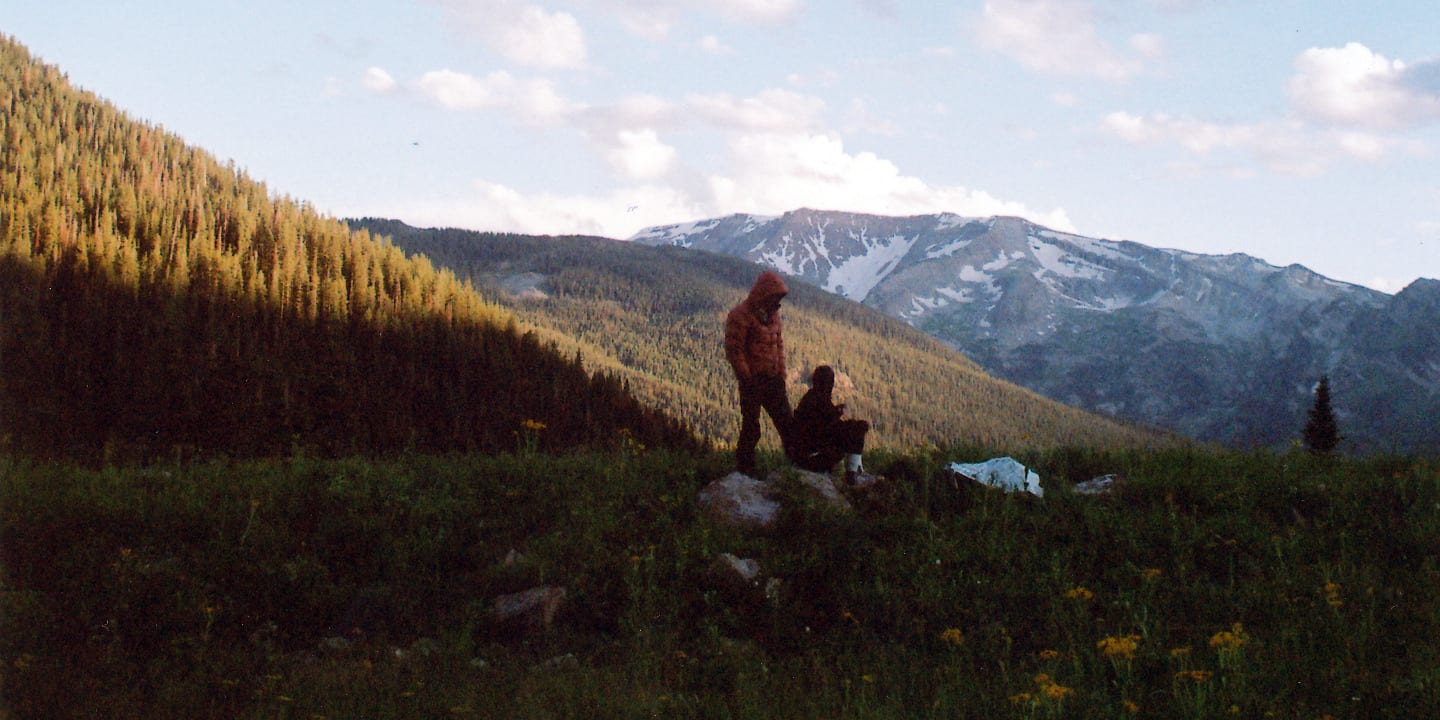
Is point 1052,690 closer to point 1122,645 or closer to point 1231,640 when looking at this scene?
point 1122,645

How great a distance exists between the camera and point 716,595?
8.27 m

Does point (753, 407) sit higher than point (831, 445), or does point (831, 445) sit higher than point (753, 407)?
point (753, 407)

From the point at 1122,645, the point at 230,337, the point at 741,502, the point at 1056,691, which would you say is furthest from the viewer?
the point at 230,337

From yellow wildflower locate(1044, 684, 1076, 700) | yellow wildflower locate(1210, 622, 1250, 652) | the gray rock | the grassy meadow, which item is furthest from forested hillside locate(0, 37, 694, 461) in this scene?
yellow wildflower locate(1210, 622, 1250, 652)

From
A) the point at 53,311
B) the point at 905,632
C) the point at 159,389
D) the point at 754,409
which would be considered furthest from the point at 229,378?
the point at 905,632

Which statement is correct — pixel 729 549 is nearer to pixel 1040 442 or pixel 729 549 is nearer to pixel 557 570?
pixel 557 570

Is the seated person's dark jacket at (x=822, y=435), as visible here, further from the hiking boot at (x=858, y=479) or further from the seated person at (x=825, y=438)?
the hiking boot at (x=858, y=479)

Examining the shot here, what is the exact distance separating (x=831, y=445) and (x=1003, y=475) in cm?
217

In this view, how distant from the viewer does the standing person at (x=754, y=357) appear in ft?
35.1

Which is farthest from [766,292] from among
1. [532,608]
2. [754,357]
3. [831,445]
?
[532,608]

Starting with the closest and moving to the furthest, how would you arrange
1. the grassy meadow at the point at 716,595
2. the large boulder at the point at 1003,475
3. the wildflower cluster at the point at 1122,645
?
the wildflower cluster at the point at 1122,645
the grassy meadow at the point at 716,595
the large boulder at the point at 1003,475

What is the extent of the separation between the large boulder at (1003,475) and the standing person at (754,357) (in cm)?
243

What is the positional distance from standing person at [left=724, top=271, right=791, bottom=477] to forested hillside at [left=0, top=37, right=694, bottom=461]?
3455 millimetres

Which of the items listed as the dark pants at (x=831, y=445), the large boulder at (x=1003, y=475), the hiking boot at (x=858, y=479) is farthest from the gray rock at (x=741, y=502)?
the large boulder at (x=1003, y=475)
